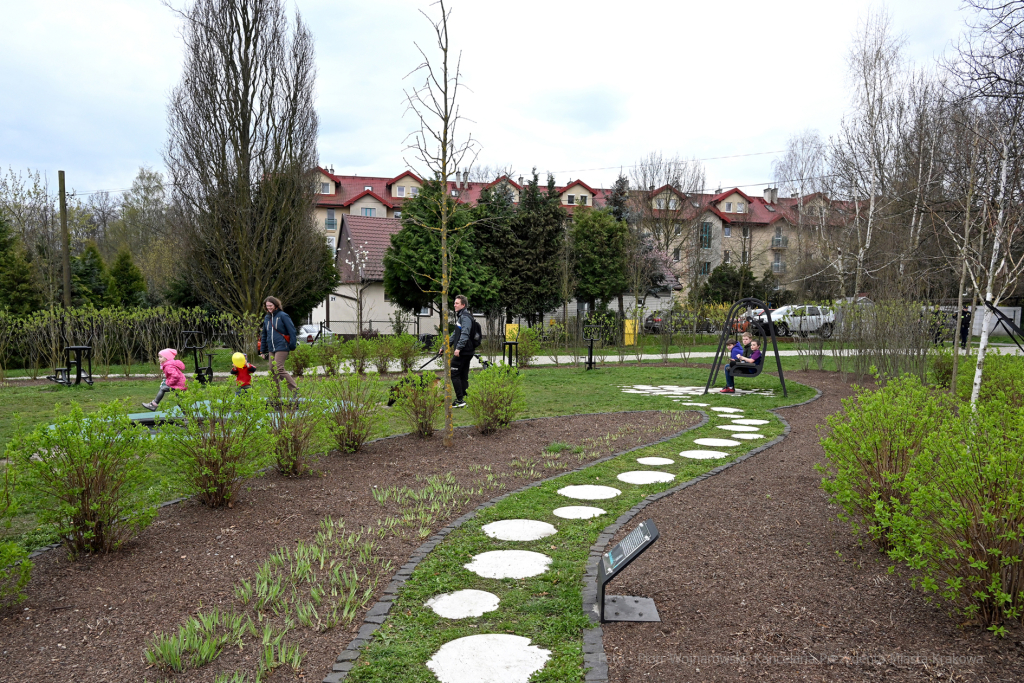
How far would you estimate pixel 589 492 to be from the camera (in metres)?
→ 5.12

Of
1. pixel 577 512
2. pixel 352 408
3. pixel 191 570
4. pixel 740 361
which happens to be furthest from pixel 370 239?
pixel 191 570

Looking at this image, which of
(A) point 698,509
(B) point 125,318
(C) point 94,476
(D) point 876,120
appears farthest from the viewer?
(D) point 876,120

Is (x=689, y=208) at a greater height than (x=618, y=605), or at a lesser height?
greater

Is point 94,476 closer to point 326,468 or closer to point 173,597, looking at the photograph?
point 173,597

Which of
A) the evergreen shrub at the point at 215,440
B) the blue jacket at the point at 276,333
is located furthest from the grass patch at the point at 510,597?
the blue jacket at the point at 276,333

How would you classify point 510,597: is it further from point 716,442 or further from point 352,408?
point 716,442

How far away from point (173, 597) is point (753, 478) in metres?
4.39

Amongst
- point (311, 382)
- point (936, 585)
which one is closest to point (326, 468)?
point (311, 382)

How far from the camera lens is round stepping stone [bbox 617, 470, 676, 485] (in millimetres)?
5484

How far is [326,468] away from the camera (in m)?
5.80

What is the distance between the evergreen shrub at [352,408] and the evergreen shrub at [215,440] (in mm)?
1457

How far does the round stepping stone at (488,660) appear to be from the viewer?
98.3 inches

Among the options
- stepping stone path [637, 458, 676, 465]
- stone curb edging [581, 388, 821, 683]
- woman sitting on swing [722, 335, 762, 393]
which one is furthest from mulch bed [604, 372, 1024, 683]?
woman sitting on swing [722, 335, 762, 393]

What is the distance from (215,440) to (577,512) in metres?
2.57
